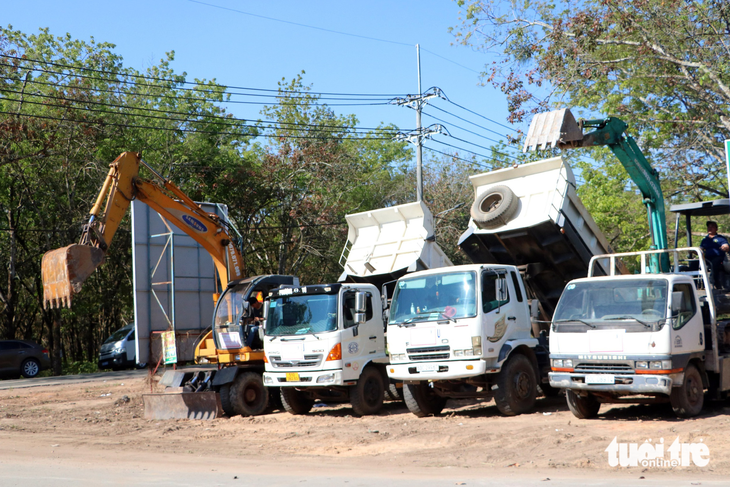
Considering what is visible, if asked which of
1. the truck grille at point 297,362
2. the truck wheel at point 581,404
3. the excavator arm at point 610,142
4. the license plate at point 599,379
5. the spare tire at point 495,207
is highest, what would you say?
the excavator arm at point 610,142

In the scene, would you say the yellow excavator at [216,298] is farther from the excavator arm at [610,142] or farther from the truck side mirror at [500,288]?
the excavator arm at [610,142]

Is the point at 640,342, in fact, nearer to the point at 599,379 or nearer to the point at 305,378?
the point at 599,379

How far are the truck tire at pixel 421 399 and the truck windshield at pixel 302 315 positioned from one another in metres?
1.74

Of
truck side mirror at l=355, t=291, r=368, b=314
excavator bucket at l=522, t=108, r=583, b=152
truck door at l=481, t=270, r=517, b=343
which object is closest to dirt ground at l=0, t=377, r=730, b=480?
truck door at l=481, t=270, r=517, b=343

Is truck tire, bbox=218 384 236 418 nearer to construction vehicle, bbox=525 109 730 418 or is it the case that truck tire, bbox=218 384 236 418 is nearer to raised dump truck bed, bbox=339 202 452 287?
raised dump truck bed, bbox=339 202 452 287

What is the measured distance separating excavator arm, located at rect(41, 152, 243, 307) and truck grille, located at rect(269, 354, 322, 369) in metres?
3.44

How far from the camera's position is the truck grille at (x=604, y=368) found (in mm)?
10017

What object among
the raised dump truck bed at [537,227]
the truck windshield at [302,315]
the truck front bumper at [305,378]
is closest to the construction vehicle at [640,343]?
the raised dump truck bed at [537,227]

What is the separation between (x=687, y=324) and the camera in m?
10.3

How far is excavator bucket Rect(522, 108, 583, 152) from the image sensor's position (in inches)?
483

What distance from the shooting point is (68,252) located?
492 inches

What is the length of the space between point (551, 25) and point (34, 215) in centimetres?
2219

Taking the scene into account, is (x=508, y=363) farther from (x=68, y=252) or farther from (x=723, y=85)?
(x=723, y=85)

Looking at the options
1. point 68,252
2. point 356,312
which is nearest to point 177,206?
point 68,252
